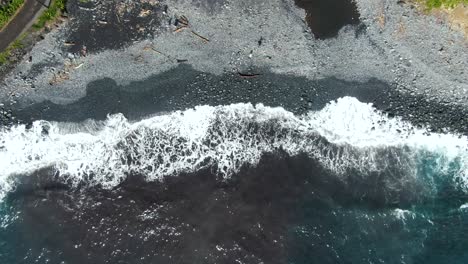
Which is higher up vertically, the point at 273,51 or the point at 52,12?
the point at 52,12

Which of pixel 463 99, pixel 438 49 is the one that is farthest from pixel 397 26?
pixel 463 99

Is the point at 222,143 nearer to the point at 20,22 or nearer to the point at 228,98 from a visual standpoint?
the point at 228,98

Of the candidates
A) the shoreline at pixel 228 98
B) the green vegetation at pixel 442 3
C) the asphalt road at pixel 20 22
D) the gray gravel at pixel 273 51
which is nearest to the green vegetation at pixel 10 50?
the asphalt road at pixel 20 22

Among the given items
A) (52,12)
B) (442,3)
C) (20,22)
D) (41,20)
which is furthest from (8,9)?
(442,3)

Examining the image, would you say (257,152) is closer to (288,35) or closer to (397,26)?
(288,35)

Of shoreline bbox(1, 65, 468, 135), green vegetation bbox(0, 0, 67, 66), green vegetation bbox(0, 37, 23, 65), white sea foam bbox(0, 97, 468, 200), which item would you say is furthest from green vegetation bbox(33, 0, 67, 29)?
white sea foam bbox(0, 97, 468, 200)

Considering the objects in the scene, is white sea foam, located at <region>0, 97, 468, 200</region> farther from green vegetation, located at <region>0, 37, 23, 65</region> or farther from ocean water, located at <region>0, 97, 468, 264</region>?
green vegetation, located at <region>0, 37, 23, 65</region>

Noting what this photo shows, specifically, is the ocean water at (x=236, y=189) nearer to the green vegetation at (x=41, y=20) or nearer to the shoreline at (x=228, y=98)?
the shoreline at (x=228, y=98)

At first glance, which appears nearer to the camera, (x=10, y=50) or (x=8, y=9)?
(x=8, y=9)
